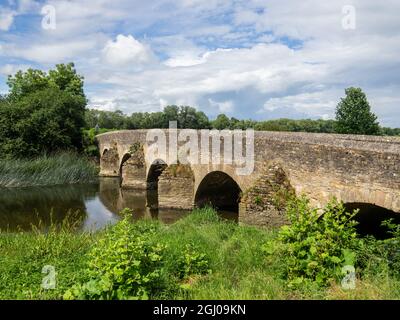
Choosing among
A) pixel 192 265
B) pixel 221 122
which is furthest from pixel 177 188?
pixel 221 122

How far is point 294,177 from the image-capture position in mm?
9703

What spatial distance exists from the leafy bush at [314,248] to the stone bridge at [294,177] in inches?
84.7

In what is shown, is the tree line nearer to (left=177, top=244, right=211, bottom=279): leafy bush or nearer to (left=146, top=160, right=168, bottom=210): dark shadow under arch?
(left=146, top=160, right=168, bottom=210): dark shadow under arch

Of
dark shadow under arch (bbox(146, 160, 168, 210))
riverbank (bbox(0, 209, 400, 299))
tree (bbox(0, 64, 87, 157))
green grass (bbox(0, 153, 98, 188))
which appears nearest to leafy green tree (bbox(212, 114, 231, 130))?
tree (bbox(0, 64, 87, 157))

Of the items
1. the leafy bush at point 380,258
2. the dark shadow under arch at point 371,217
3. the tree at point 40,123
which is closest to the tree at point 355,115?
the dark shadow under arch at point 371,217

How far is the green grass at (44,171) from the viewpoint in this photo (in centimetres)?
2080

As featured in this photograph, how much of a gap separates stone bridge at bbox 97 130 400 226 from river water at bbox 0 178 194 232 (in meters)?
1.15

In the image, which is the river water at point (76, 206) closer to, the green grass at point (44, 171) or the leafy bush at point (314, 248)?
the green grass at point (44, 171)

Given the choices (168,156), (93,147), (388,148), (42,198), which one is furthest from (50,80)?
(388,148)

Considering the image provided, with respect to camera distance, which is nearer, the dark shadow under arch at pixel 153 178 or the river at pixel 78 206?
the river at pixel 78 206

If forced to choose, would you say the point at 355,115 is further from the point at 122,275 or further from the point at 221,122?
the point at 221,122

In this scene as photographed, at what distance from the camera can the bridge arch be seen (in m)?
15.1

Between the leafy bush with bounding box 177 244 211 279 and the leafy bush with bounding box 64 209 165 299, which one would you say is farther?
the leafy bush with bounding box 177 244 211 279

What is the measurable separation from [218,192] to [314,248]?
10.9 metres
